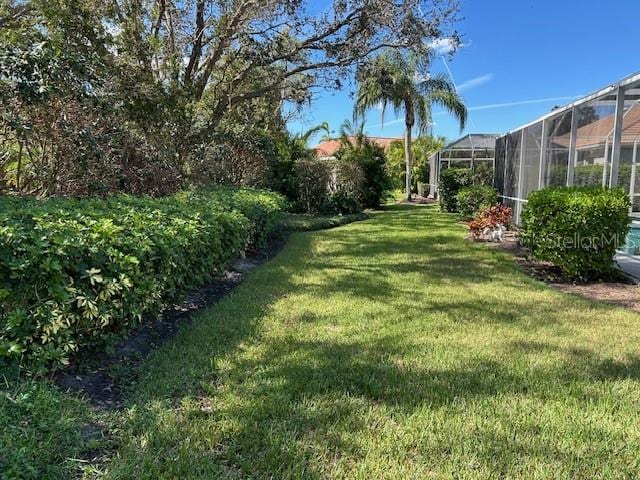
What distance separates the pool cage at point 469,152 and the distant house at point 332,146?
326cm

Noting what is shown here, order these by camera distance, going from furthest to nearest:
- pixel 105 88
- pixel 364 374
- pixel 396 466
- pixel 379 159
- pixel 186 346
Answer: pixel 379 159
pixel 105 88
pixel 186 346
pixel 364 374
pixel 396 466

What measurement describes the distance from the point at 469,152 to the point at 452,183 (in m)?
5.17

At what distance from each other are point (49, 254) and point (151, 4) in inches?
363

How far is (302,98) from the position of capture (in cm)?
1371

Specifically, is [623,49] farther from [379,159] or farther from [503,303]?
[503,303]

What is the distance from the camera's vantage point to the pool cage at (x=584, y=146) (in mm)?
7680

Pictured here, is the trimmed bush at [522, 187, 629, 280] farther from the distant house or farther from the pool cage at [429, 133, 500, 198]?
the pool cage at [429, 133, 500, 198]

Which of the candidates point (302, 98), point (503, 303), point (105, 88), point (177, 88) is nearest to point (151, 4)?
point (177, 88)

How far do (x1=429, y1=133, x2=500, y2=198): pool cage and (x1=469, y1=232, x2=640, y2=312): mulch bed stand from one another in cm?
1421

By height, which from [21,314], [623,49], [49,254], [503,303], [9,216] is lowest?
[503,303]

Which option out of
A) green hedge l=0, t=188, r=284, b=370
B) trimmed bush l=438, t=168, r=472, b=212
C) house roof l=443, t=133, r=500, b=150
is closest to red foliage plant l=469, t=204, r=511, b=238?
trimmed bush l=438, t=168, r=472, b=212

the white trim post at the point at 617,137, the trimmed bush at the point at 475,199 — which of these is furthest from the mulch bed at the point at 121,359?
the trimmed bush at the point at 475,199

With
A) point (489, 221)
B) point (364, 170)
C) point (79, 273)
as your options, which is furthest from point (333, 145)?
point (79, 273)

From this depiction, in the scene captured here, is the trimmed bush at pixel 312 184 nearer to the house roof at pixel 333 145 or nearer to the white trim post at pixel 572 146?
the house roof at pixel 333 145
